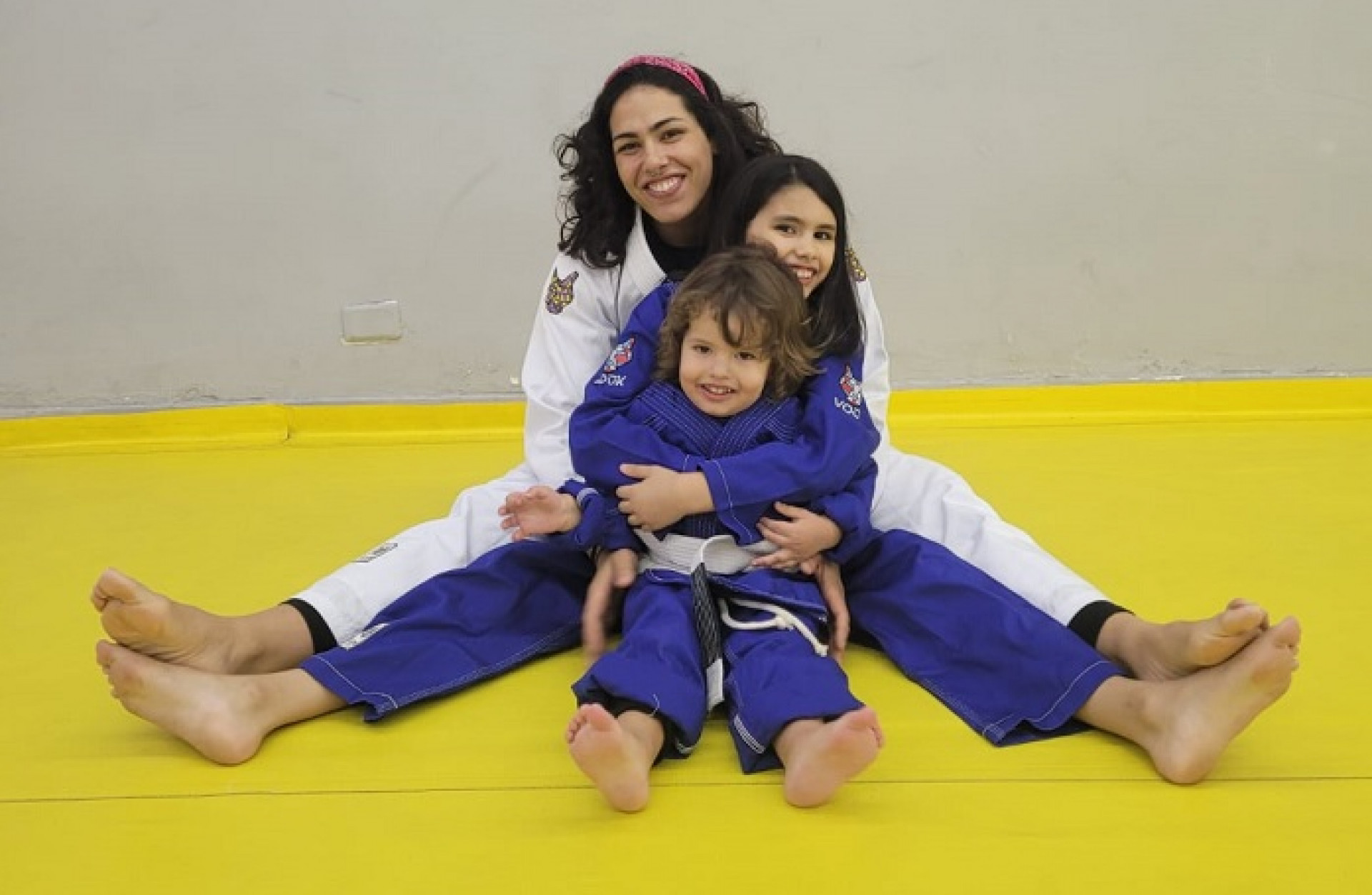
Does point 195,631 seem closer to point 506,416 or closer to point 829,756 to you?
point 829,756

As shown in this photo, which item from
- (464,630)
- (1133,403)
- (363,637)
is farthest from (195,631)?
(1133,403)

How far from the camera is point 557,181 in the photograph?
3822mm

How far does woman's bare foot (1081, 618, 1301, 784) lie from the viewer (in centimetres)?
161

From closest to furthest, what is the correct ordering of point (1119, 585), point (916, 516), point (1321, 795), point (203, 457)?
point (1321, 795) < point (916, 516) < point (1119, 585) < point (203, 457)

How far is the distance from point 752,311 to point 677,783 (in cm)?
65

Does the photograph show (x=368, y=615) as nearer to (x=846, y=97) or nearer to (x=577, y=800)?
(x=577, y=800)

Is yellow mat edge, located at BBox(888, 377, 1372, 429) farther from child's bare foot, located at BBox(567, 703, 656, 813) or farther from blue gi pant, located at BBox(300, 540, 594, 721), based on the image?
child's bare foot, located at BBox(567, 703, 656, 813)

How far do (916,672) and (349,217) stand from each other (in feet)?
7.78

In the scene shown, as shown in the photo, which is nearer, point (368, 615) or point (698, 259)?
point (368, 615)

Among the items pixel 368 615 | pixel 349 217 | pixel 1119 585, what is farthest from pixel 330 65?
pixel 1119 585

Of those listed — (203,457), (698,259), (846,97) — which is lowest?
(203,457)

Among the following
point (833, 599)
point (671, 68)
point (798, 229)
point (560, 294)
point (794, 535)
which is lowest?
point (833, 599)

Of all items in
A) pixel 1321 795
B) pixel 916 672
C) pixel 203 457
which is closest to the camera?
pixel 1321 795

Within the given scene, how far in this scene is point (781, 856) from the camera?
1543 millimetres
